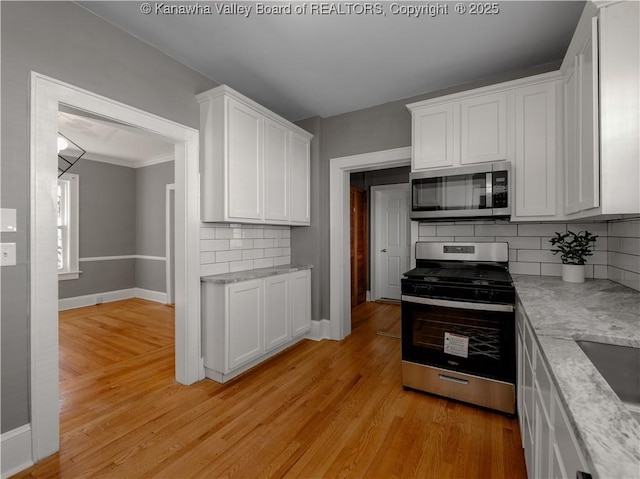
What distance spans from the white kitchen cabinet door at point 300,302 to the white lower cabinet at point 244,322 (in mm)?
21

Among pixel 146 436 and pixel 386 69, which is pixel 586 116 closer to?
pixel 386 69

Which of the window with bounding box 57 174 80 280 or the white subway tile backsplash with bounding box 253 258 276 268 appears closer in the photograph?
the white subway tile backsplash with bounding box 253 258 276 268

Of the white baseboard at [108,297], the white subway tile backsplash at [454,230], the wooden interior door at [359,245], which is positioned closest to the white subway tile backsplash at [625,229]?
the white subway tile backsplash at [454,230]

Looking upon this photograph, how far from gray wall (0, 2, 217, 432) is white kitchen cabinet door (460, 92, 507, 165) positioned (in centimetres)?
258

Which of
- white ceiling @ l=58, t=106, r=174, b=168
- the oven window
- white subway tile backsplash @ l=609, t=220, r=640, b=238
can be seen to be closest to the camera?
white subway tile backsplash @ l=609, t=220, r=640, b=238

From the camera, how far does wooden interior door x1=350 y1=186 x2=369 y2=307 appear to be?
16.2ft

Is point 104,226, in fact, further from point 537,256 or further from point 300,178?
point 537,256

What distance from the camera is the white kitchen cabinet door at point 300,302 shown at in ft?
10.6

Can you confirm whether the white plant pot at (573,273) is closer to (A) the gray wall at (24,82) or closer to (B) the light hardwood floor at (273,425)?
(B) the light hardwood floor at (273,425)

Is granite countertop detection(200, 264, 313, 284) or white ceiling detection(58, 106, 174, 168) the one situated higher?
white ceiling detection(58, 106, 174, 168)

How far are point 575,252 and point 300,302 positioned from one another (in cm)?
245

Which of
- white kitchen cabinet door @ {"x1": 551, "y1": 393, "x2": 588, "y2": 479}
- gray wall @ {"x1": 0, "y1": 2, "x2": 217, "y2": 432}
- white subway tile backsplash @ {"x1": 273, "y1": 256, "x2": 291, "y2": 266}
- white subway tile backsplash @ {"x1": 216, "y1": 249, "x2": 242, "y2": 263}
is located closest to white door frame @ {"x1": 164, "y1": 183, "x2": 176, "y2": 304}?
white subway tile backsplash @ {"x1": 273, "y1": 256, "x2": 291, "y2": 266}

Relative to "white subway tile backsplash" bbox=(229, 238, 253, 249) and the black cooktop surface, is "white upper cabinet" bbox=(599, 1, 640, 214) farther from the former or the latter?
"white subway tile backsplash" bbox=(229, 238, 253, 249)

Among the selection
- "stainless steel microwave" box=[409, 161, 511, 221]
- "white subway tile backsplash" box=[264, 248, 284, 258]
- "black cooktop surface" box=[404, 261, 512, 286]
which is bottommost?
"black cooktop surface" box=[404, 261, 512, 286]
